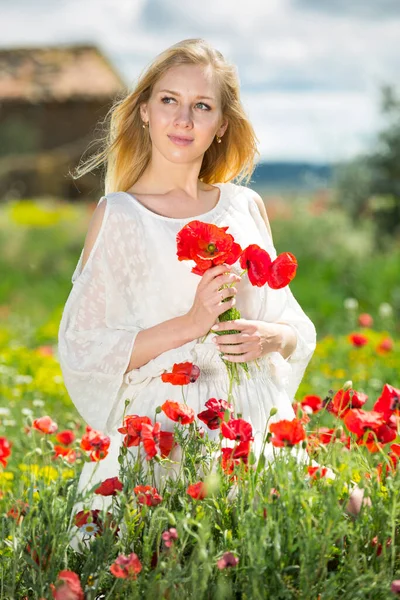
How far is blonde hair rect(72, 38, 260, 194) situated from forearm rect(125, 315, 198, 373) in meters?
0.57

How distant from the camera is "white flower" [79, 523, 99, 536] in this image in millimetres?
2348

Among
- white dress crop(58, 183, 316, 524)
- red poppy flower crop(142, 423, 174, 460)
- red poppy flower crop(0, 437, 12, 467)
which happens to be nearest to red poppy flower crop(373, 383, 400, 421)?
white dress crop(58, 183, 316, 524)

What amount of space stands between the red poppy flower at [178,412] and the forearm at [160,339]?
0.26 m

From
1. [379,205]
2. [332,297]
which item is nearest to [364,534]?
[332,297]

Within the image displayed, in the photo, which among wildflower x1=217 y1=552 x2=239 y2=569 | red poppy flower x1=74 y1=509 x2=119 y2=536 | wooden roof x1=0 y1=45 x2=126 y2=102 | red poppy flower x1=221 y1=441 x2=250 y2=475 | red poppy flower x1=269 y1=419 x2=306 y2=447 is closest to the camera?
wildflower x1=217 y1=552 x2=239 y2=569

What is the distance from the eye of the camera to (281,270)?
7.75 feet

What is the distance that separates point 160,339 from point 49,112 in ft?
57.7

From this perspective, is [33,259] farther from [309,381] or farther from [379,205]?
[309,381]

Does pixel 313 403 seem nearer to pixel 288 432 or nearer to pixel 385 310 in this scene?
pixel 288 432

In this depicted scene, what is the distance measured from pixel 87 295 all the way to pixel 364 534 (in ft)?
3.51

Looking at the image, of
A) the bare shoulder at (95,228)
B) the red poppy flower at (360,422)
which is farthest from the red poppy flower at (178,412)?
the bare shoulder at (95,228)

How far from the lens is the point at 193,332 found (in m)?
2.48

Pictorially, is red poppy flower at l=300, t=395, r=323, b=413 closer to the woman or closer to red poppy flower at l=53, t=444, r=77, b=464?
the woman

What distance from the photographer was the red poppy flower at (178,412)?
2279 millimetres
